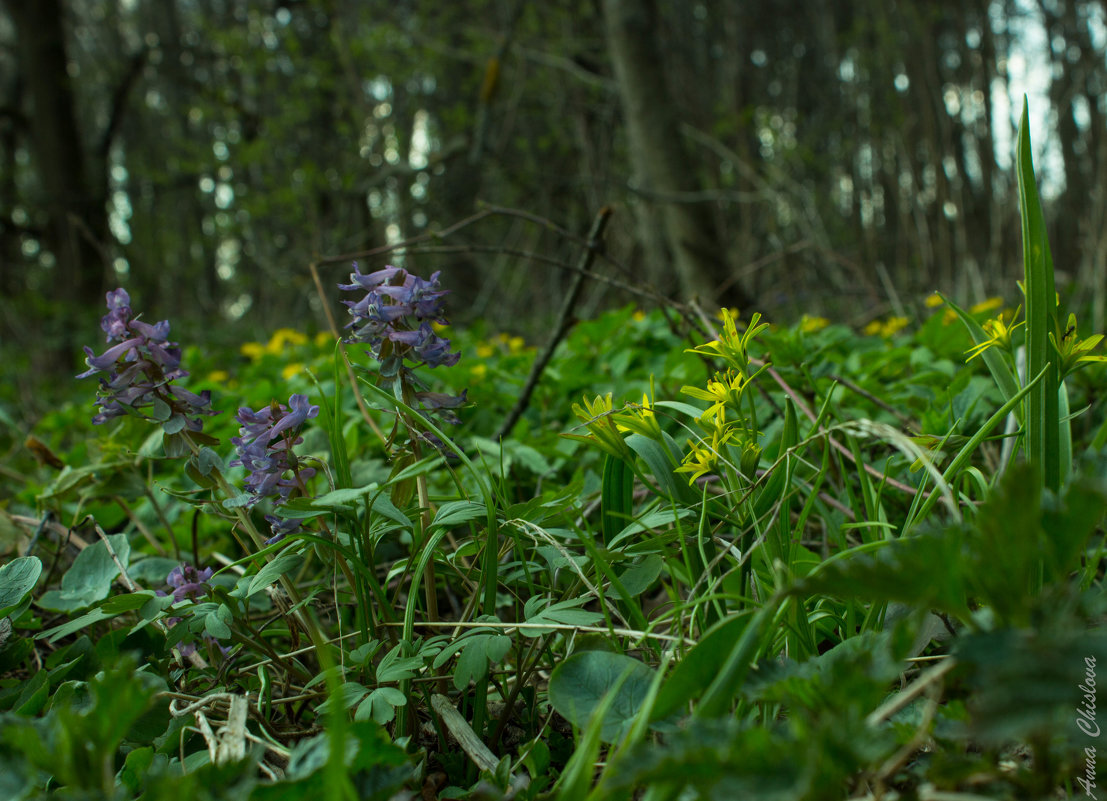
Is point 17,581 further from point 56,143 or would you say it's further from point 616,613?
point 56,143

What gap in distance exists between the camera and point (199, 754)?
2.46 feet

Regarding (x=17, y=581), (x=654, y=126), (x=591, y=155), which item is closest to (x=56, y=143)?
(x=591, y=155)

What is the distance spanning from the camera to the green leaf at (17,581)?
Answer: 2.91 feet

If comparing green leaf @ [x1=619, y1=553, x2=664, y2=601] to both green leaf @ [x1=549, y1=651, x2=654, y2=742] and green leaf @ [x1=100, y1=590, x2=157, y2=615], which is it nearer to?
green leaf @ [x1=549, y1=651, x2=654, y2=742]

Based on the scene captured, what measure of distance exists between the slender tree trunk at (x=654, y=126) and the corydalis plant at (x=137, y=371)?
3092 mm

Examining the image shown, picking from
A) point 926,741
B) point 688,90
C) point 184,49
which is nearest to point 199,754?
point 926,741

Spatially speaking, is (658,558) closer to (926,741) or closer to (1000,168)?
(926,741)

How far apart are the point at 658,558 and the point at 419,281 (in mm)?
440

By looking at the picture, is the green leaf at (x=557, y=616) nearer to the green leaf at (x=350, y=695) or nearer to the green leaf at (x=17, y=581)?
the green leaf at (x=350, y=695)

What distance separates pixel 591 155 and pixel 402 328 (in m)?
4.39

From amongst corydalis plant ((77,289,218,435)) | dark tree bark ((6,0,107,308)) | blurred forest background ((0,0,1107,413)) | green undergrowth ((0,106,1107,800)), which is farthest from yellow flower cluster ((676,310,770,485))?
dark tree bark ((6,0,107,308))

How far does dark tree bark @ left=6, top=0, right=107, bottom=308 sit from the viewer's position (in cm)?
800

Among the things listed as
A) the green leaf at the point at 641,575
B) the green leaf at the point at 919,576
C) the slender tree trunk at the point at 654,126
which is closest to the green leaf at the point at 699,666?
the green leaf at the point at 919,576

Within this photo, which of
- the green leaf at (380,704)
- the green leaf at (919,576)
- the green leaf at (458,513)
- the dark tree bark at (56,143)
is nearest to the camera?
the green leaf at (919,576)
